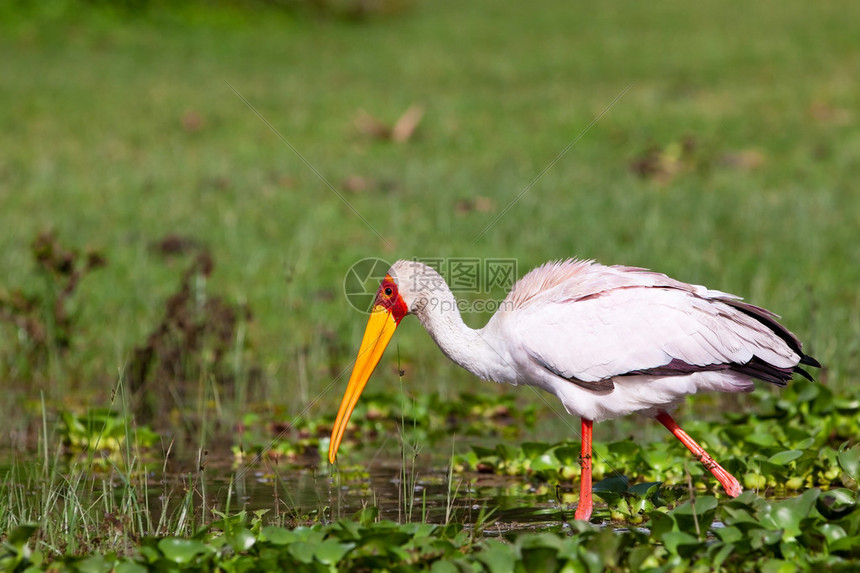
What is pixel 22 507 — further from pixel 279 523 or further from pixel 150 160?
pixel 150 160

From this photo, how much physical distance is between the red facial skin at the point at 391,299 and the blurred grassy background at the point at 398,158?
1885mm

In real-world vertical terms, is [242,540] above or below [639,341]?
below

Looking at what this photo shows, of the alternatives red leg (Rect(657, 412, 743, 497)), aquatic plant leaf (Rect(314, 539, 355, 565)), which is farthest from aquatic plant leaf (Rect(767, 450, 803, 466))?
aquatic plant leaf (Rect(314, 539, 355, 565))

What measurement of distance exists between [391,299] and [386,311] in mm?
78

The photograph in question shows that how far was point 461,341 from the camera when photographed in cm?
504

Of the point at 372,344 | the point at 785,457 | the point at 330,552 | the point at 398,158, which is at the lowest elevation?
the point at 330,552

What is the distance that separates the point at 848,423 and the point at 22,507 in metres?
4.44

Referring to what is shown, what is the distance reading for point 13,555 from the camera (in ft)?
12.3

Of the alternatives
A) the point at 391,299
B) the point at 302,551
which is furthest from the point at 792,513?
the point at 391,299

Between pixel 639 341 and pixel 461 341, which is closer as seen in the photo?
pixel 639 341

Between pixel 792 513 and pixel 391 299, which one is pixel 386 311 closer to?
pixel 391 299

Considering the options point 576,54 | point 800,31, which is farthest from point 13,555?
point 800,31

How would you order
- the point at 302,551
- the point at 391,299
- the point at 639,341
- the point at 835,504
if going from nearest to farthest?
1. the point at 302,551
2. the point at 835,504
3. the point at 639,341
4. the point at 391,299

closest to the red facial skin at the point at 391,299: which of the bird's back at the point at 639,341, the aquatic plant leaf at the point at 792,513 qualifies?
the bird's back at the point at 639,341
